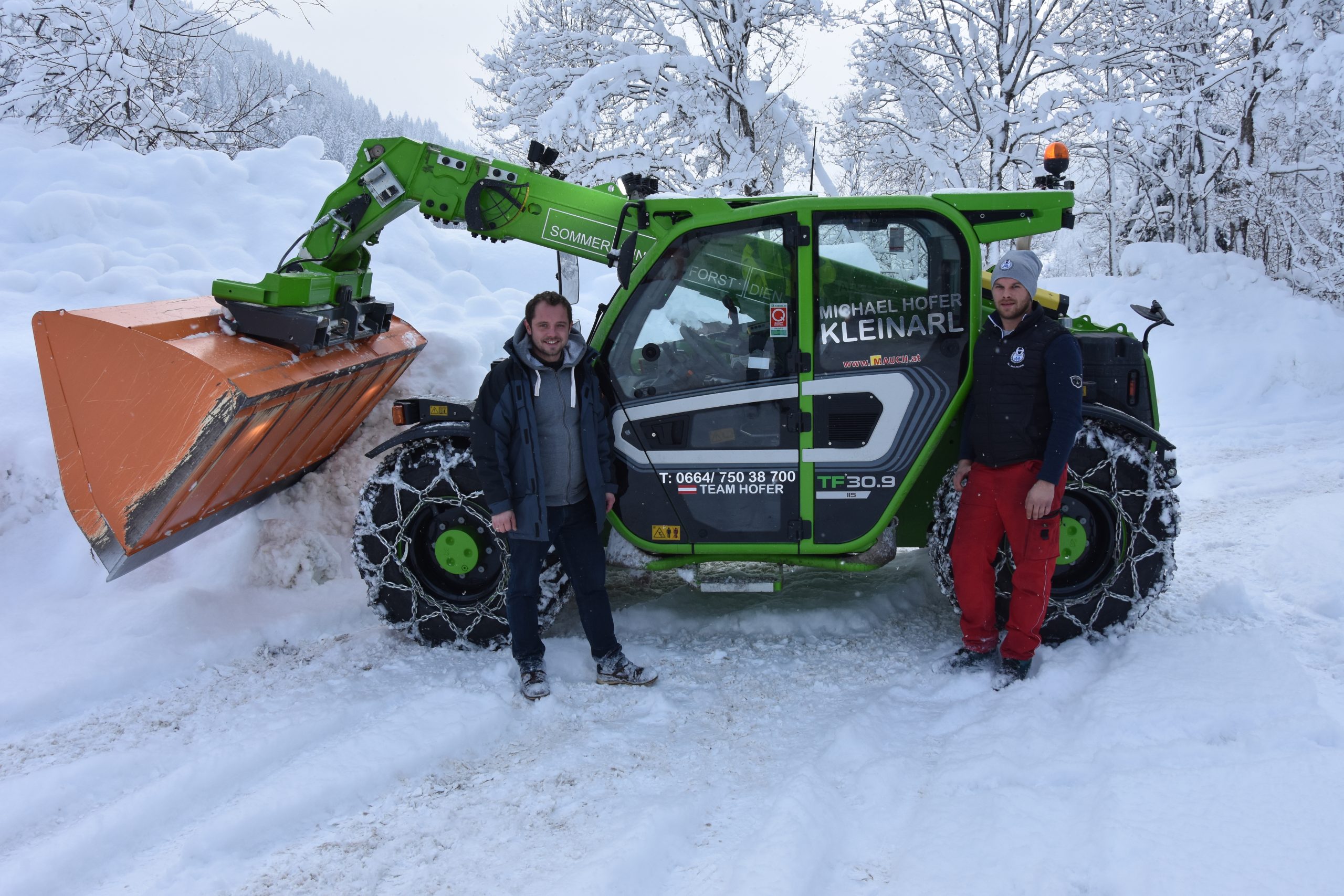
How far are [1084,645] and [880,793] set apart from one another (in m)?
1.57

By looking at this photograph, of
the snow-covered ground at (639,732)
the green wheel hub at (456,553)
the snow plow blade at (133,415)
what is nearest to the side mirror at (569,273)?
the green wheel hub at (456,553)

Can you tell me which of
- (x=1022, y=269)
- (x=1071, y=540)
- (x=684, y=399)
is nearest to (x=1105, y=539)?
(x=1071, y=540)

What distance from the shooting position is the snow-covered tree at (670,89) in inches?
528

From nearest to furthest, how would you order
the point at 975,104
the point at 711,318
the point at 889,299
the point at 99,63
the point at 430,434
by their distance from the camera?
the point at 889,299 < the point at 711,318 < the point at 430,434 < the point at 99,63 < the point at 975,104

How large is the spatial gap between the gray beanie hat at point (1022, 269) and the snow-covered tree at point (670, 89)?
388 inches

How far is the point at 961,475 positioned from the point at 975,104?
12673 millimetres

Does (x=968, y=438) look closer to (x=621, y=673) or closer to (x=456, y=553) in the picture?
(x=621, y=673)

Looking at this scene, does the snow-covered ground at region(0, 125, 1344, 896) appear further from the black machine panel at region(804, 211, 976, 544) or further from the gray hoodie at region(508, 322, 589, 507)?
the black machine panel at region(804, 211, 976, 544)

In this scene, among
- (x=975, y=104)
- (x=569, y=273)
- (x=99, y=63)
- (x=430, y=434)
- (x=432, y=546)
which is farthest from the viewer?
(x=975, y=104)

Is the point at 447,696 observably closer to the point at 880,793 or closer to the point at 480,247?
the point at 880,793

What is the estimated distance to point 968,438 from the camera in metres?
3.90

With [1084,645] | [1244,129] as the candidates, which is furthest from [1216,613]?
[1244,129]

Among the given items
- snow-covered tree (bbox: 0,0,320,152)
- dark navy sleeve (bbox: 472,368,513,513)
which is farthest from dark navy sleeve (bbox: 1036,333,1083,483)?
snow-covered tree (bbox: 0,0,320,152)

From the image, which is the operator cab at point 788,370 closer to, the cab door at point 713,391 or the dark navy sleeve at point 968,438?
the cab door at point 713,391
